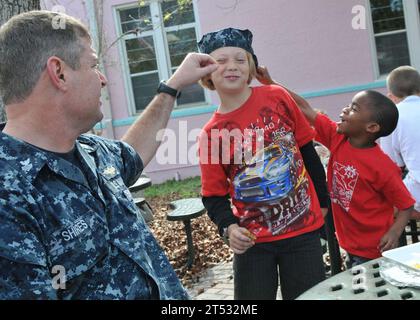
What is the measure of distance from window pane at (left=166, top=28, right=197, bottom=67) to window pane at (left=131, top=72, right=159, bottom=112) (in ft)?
2.10

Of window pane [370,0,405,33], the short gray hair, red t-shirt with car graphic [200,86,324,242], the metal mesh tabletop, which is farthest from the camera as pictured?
window pane [370,0,405,33]

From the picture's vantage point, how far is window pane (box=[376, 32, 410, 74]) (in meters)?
10.1

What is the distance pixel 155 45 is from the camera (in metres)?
11.2

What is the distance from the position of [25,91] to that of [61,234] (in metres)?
0.46

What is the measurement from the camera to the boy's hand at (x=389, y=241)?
2.52 metres

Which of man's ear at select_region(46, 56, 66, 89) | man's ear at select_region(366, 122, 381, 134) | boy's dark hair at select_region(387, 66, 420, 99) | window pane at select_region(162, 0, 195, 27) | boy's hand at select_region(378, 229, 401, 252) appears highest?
window pane at select_region(162, 0, 195, 27)

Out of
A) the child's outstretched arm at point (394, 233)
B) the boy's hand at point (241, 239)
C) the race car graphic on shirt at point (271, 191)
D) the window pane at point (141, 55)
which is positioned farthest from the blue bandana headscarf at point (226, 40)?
the window pane at point (141, 55)

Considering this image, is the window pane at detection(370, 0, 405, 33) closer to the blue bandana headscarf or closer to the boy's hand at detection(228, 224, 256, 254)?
the blue bandana headscarf

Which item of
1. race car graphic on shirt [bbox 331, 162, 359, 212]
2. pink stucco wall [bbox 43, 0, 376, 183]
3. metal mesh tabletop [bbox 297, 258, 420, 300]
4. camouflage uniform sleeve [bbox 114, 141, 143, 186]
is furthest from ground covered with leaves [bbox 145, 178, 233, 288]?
pink stucco wall [bbox 43, 0, 376, 183]

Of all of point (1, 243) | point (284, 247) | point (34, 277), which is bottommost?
point (284, 247)

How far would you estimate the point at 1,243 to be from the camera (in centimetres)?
128

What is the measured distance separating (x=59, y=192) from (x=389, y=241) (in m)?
1.72
